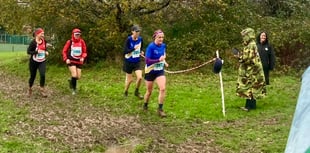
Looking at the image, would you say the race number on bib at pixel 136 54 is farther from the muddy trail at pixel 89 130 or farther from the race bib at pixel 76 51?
the muddy trail at pixel 89 130

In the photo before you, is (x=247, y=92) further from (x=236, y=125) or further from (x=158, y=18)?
(x=158, y=18)

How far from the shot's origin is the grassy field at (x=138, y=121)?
9.16m

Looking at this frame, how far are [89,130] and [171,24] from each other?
1316 centimetres

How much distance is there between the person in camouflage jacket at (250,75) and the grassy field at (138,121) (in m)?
0.40

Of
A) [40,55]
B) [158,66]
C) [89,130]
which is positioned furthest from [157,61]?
[40,55]

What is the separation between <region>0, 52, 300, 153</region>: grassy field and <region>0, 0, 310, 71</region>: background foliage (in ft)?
12.3

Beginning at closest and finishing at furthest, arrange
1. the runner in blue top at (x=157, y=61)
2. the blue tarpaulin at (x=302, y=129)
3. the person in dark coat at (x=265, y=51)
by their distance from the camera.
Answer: the blue tarpaulin at (x=302, y=129), the runner in blue top at (x=157, y=61), the person in dark coat at (x=265, y=51)

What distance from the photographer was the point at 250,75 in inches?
492

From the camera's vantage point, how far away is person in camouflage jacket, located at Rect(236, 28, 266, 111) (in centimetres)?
1232

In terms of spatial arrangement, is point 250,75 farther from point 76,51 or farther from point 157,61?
point 76,51

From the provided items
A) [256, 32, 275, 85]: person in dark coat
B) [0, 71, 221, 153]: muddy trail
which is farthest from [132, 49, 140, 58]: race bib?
[256, 32, 275, 85]: person in dark coat

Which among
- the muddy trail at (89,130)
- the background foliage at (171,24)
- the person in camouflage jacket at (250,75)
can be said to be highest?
the background foliage at (171,24)

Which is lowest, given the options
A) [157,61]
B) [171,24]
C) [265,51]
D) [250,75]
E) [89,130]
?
[89,130]

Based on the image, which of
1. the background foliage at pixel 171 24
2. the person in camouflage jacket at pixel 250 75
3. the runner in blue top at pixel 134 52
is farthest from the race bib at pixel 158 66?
the background foliage at pixel 171 24
